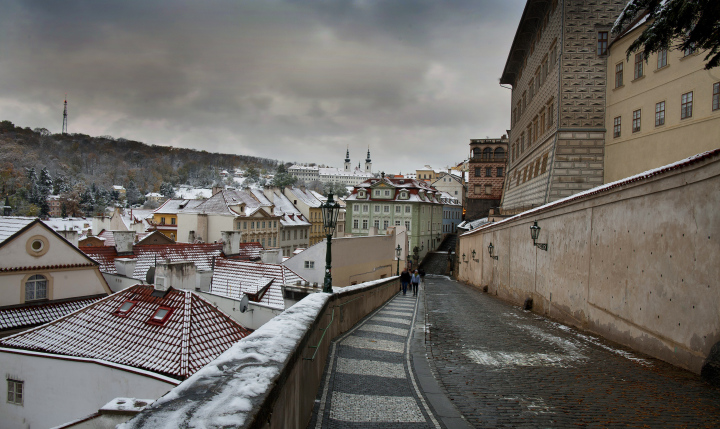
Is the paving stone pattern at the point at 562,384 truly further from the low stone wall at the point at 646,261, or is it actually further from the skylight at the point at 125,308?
the skylight at the point at 125,308

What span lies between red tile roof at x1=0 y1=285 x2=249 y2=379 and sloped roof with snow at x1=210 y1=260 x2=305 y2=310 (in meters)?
4.27

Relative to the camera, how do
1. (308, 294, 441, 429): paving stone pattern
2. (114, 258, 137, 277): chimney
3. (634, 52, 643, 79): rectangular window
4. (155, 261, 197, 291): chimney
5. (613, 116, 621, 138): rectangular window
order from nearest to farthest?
1. (308, 294, 441, 429): paving stone pattern
2. (155, 261, 197, 291): chimney
3. (634, 52, 643, 79): rectangular window
4. (114, 258, 137, 277): chimney
5. (613, 116, 621, 138): rectangular window

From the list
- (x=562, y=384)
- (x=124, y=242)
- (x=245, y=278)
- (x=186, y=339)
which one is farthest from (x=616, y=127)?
(x=124, y=242)

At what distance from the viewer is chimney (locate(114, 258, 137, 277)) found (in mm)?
24016

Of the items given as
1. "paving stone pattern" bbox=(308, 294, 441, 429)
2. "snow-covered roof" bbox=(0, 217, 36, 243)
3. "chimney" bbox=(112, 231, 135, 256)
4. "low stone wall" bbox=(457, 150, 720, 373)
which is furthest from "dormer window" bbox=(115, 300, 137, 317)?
"low stone wall" bbox=(457, 150, 720, 373)

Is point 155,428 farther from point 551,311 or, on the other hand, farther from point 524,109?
point 524,109

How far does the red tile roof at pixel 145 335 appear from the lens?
44.7ft

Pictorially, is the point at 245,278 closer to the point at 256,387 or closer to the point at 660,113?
the point at 256,387

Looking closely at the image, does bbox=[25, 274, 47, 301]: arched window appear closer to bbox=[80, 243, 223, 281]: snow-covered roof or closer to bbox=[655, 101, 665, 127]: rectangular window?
bbox=[80, 243, 223, 281]: snow-covered roof

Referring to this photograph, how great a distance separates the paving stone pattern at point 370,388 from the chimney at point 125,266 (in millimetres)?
17872

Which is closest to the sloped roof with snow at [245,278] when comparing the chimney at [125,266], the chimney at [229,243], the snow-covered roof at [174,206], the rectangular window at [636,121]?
the chimney at [125,266]

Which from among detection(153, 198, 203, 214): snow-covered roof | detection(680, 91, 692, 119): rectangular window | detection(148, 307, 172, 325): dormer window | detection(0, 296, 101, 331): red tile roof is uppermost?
detection(680, 91, 692, 119): rectangular window

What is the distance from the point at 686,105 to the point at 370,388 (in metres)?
20.2

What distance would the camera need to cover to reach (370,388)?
664 cm
